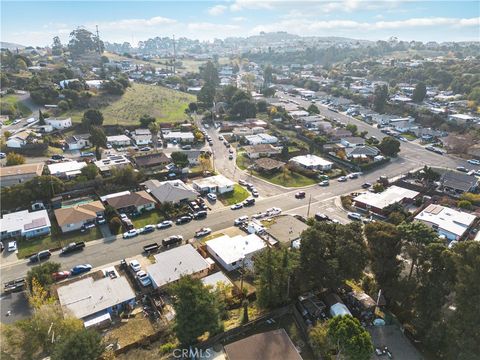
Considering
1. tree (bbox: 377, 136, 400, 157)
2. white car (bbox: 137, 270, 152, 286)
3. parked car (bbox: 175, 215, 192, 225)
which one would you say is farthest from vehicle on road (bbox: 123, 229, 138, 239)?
tree (bbox: 377, 136, 400, 157)

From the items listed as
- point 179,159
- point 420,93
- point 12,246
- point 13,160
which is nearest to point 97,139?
point 13,160

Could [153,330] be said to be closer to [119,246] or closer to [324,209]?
[119,246]

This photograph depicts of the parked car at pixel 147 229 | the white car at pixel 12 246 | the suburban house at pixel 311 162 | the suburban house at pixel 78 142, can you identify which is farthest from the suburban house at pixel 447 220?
the suburban house at pixel 78 142

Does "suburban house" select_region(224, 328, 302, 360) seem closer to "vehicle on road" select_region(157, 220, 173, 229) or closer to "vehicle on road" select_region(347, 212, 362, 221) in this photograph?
"vehicle on road" select_region(157, 220, 173, 229)

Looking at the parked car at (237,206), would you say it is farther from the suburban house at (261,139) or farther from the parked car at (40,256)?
the suburban house at (261,139)

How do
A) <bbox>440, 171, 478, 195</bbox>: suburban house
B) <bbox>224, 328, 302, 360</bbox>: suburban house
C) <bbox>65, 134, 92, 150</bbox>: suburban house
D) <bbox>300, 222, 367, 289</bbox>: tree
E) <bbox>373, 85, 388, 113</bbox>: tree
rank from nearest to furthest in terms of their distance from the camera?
<bbox>224, 328, 302, 360</bbox>: suburban house, <bbox>300, 222, 367, 289</bbox>: tree, <bbox>440, 171, 478, 195</bbox>: suburban house, <bbox>65, 134, 92, 150</bbox>: suburban house, <bbox>373, 85, 388, 113</bbox>: tree
